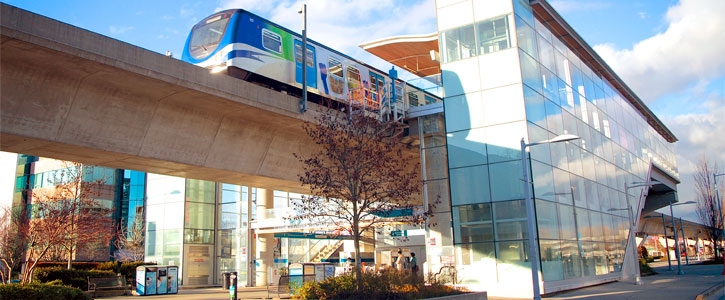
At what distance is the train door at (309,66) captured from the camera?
72.3 feet

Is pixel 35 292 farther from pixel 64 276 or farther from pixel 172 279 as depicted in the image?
pixel 172 279

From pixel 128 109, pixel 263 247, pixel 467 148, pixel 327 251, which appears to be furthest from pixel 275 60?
pixel 327 251

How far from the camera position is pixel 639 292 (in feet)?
70.6

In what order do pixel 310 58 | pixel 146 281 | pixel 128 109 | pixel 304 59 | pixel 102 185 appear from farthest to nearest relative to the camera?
pixel 102 185, pixel 146 281, pixel 310 58, pixel 304 59, pixel 128 109

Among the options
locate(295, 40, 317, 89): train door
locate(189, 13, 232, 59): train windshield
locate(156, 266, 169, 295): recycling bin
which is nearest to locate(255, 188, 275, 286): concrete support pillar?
locate(156, 266, 169, 295): recycling bin

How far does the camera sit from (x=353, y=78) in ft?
81.8

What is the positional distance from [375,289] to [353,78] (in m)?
12.1

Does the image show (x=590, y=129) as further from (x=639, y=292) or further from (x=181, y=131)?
(x=181, y=131)

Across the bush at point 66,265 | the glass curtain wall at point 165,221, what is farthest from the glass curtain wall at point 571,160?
the bush at point 66,265

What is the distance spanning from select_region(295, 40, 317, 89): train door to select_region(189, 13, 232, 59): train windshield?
11.0ft

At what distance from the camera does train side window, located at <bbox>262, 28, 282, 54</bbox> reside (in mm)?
20672

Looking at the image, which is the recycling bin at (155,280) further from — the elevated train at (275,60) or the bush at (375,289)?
the bush at (375,289)

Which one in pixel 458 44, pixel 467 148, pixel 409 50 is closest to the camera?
pixel 467 148

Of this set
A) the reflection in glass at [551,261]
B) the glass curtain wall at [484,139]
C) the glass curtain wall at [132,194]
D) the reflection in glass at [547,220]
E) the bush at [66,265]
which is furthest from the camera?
the glass curtain wall at [132,194]
